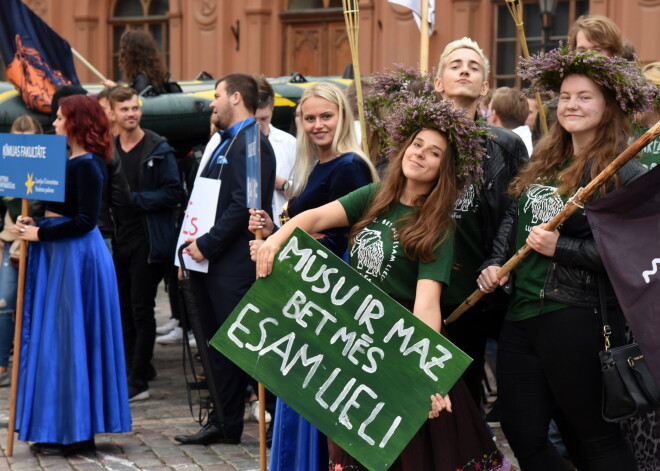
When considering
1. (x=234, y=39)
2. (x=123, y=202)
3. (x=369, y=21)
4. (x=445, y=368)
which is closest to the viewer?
(x=445, y=368)

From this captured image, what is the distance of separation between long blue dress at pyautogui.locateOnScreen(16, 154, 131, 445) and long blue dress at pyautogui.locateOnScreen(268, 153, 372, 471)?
121 centimetres

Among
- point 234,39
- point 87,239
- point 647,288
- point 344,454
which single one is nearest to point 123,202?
point 87,239

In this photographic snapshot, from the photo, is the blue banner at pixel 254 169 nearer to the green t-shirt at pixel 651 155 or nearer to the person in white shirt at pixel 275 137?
the green t-shirt at pixel 651 155

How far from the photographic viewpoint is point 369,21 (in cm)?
1741

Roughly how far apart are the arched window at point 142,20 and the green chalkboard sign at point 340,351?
54.2 ft

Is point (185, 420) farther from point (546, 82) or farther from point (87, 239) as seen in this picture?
point (546, 82)

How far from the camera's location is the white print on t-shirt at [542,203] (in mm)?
3996

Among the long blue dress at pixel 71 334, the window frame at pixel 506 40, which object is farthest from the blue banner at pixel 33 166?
the window frame at pixel 506 40

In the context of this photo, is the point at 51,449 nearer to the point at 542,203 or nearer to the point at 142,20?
the point at 542,203

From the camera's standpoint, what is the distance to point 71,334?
5.59 metres

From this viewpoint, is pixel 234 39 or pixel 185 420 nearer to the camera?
pixel 185 420

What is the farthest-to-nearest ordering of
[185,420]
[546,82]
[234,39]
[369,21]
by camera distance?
[234,39], [369,21], [185,420], [546,82]

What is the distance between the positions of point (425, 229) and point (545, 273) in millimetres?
444

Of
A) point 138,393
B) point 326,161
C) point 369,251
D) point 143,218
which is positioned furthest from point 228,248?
point 369,251
